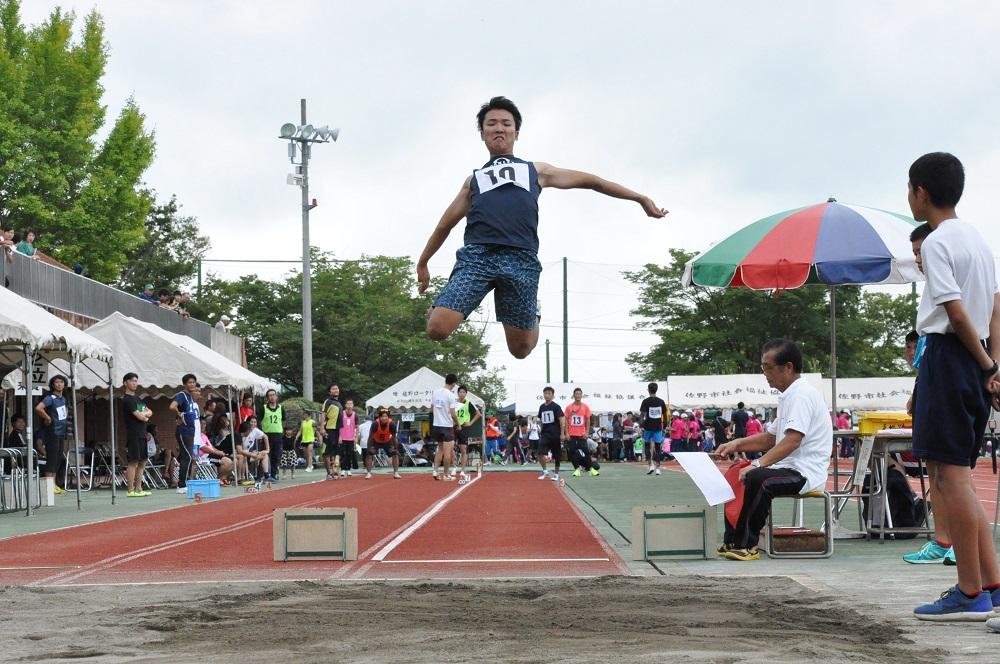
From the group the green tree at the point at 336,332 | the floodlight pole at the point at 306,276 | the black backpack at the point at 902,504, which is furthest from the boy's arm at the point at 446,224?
the green tree at the point at 336,332

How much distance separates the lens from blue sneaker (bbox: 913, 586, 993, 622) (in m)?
5.02

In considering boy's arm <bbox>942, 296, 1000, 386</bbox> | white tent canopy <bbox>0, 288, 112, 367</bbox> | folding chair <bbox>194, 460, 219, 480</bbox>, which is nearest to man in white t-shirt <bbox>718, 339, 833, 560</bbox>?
boy's arm <bbox>942, 296, 1000, 386</bbox>

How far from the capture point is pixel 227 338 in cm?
3972

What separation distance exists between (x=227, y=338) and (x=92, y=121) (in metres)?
7.92

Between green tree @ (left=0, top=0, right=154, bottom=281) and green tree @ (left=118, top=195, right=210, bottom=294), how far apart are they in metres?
28.4

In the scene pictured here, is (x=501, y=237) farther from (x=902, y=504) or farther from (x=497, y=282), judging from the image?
(x=902, y=504)

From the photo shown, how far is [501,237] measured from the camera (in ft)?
22.5

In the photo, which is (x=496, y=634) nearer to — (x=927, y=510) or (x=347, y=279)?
(x=927, y=510)

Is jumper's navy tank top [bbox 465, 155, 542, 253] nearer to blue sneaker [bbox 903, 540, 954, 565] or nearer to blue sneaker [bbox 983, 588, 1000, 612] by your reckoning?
blue sneaker [bbox 983, 588, 1000, 612]

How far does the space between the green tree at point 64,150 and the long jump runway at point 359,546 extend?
23.5 metres

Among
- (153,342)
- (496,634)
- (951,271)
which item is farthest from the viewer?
(153,342)

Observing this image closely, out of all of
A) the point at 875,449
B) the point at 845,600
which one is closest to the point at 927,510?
the point at 875,449

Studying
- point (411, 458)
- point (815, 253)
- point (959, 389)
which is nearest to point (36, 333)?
point (815, 253)

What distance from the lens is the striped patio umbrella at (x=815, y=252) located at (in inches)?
432
